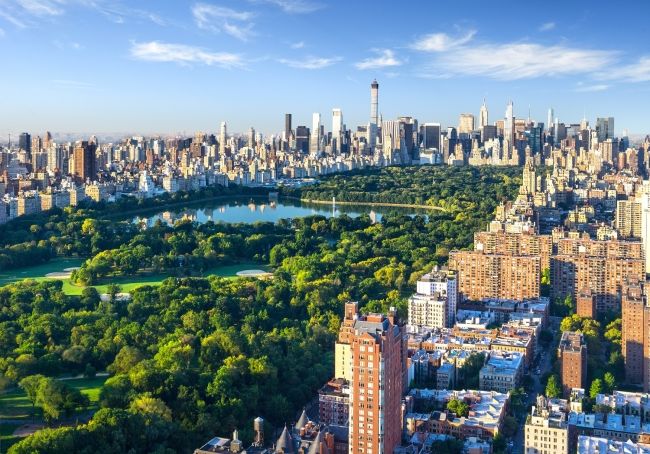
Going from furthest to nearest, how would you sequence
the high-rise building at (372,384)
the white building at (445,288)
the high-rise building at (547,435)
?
the white building at (445,288)
the high-rise building at (547,435)
the high-rise building at (372,384)

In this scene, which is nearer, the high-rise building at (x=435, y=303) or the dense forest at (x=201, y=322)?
the dense forest at (x=201, y=322)

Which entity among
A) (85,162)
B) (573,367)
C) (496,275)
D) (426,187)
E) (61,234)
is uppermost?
(85,162)

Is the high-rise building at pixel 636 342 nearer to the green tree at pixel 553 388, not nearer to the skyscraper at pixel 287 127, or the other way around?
the green tree at pixel 553 388

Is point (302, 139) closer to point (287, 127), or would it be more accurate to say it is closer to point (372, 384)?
point (287, 127)

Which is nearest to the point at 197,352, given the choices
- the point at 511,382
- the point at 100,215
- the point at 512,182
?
the point at 511,382

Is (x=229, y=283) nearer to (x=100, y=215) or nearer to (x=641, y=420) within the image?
(x=641, y=420)

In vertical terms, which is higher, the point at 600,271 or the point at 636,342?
the point at 600,271

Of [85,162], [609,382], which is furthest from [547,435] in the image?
[85,162]

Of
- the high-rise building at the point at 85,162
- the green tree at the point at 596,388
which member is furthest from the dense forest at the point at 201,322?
the high-rise building at the point at 85,162
